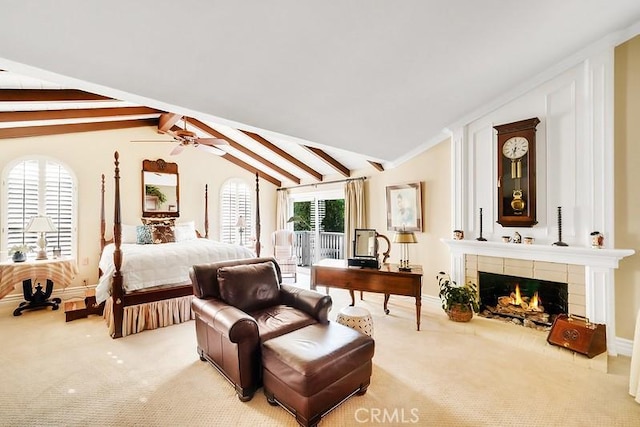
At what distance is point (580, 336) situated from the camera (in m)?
2.78

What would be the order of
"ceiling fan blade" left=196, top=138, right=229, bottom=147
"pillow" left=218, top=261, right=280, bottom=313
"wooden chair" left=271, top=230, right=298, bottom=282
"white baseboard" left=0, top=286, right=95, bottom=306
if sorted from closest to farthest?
1. "pillow" left=218, top=261, right=280, bottom=313
2. "ceiling fan blade" left=196, top=138, right=229, bottom=147
3. "white baseboard" left=0, top=286, right=95, bottom=306
4. "wooden chair" left=271, top=230, right=298, bottom=282

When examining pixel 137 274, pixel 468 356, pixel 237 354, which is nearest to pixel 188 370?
pixel 237 354

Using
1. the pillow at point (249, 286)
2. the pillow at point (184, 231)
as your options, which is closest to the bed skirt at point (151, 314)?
the pillow at point (249, 286)

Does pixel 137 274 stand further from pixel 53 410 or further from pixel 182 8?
pixel 182 8

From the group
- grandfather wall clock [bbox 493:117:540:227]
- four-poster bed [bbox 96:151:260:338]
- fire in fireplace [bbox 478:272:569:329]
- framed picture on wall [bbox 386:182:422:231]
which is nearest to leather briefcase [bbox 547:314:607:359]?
fire in fireplace [bbox 478:272:569:329]

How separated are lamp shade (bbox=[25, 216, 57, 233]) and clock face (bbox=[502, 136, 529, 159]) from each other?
6.26 meters

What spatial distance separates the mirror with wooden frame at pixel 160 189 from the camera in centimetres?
561

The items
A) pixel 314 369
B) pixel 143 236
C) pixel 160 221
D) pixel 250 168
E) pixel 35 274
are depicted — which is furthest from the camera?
pixel 250 168

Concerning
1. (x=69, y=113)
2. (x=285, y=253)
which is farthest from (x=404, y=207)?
(x=69, y=113)

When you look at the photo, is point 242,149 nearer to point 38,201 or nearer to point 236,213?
point 236,213

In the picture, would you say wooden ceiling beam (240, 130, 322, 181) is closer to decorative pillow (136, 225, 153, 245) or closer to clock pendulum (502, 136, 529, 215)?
decorative pillow (136, 225, 153, 245)

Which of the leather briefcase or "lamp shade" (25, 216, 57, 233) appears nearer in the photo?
the leather briefcase

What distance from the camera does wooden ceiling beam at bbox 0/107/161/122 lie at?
3667mm

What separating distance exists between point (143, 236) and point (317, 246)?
353 centimetres
